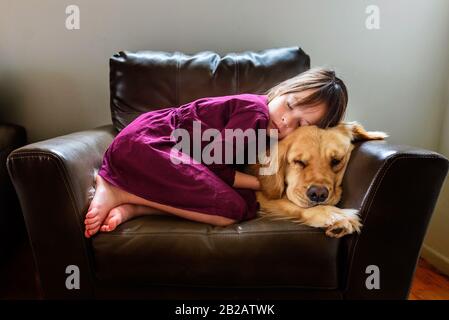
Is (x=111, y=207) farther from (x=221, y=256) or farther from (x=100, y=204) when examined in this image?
(x=221, y=256)

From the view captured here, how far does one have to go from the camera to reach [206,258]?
95 cm

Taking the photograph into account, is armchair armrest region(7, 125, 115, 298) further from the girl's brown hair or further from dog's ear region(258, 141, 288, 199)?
the girl's brown hair

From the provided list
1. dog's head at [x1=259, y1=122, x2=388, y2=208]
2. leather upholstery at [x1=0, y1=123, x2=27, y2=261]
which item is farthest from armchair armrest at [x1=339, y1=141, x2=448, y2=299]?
leather upholstery at [x1=0, y1=123, x2=27, y2=261]

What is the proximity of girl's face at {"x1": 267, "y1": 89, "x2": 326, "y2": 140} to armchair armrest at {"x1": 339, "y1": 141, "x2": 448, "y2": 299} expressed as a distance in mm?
228

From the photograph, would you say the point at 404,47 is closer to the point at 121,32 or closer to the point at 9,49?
the point at 121,32

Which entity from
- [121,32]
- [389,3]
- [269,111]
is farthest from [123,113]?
[389,3]

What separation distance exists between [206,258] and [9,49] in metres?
1.39

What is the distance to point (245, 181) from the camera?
1.16 meters

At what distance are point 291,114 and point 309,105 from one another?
0.06 metres

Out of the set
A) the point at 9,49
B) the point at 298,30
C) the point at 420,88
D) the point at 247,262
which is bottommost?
the point at 247,262

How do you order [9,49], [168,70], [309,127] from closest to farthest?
[309,127]
[168,70]
[9,49]

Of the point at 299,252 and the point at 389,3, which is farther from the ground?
the point at 389,3

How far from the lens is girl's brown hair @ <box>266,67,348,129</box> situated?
1.15m

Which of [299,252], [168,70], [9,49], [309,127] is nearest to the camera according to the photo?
[299,252]
